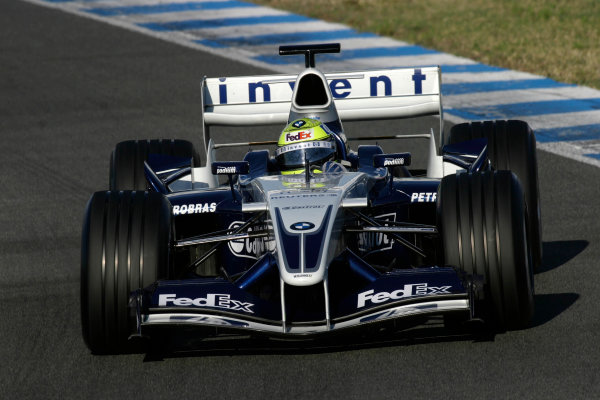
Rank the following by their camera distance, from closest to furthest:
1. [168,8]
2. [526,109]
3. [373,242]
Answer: [373,242] → [526,109] → [168,8]

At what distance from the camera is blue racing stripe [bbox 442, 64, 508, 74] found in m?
17.8

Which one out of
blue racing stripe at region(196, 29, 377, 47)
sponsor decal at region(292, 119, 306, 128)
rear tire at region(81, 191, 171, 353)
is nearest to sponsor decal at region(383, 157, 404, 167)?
sponsor decal at region(292, 119, 306, 128)

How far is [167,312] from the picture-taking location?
7.05 meters

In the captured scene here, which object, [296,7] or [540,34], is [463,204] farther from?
[296,7]

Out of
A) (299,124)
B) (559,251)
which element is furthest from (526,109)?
(299,124)

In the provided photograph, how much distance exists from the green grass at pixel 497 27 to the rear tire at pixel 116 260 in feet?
33.1

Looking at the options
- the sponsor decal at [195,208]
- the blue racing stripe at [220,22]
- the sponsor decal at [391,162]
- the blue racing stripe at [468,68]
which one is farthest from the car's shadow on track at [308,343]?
the blue racing stripe at [220,22]

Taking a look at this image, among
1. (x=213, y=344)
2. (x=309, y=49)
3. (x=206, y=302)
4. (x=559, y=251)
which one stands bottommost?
(x=559, y=251)

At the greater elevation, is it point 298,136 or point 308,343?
point 298,136

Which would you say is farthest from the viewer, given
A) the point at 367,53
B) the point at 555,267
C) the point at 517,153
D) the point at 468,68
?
the point at 367,53

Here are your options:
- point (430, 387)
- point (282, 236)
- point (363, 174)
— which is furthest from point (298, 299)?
point (363, 174)

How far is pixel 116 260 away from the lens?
7445 mm

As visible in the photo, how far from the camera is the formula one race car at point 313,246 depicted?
→ 7090 millimetres

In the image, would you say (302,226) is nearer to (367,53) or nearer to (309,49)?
(309,49)
